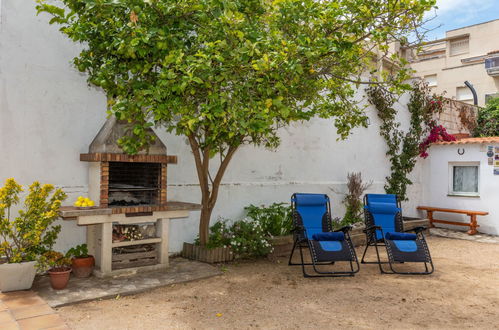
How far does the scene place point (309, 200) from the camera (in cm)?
709

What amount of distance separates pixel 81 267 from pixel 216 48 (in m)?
3.46

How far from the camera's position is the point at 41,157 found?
554 centimetres

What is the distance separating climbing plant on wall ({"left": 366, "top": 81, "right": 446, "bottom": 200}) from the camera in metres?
11.0

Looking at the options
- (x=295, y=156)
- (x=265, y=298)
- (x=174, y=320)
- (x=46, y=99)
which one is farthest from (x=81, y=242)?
(x=295, y=156)

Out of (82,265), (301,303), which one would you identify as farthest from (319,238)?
(82,265)

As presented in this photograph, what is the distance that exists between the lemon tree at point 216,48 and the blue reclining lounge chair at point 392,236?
2651mm

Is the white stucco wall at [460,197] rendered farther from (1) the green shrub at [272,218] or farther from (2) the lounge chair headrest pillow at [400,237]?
(1) the green shrub at [272,218]

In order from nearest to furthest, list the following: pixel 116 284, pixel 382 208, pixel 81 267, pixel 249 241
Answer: pixel 116 284 < pixel 81 267 < pixel 249 241 < pixel 382 208

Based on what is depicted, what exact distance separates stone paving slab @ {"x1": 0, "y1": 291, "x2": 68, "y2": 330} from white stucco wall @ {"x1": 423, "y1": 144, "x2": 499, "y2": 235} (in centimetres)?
1063

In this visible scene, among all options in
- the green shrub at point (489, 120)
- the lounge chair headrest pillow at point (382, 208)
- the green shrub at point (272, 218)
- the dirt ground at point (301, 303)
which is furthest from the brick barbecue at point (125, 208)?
the green shrub at point (489, 120)

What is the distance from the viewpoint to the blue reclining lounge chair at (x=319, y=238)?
5859mm

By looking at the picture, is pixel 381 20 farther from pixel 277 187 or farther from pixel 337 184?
pixel 337 184

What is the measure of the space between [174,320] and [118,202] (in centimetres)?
232

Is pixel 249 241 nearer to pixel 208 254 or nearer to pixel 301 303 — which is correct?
pixel 208 254
